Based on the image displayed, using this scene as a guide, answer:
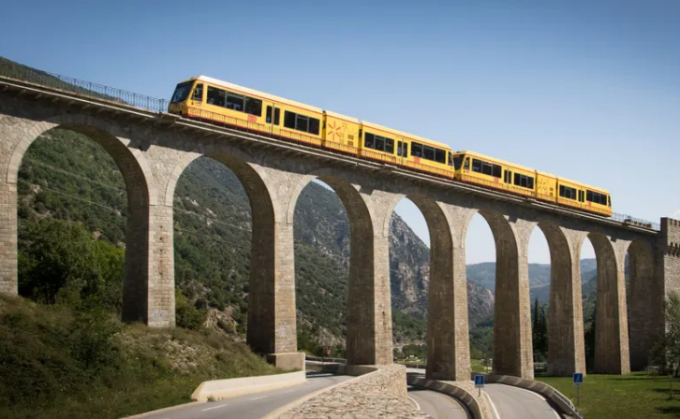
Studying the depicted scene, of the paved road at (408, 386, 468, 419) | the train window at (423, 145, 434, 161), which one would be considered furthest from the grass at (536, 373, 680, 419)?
the train window at (423, 145, 434, 161)

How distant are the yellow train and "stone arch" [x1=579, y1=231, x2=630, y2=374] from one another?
16.2ft

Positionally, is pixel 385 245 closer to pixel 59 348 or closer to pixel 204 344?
pixel 204 344

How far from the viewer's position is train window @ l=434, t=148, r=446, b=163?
1857 inches

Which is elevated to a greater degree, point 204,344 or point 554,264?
point 554,264

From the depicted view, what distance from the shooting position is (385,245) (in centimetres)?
4272

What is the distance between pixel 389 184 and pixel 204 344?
16.7 metres

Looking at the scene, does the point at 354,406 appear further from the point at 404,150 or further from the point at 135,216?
the point at 404,150

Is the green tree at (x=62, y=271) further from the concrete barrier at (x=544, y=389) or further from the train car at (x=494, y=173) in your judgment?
the concrete barrier at (x=544, y=389)

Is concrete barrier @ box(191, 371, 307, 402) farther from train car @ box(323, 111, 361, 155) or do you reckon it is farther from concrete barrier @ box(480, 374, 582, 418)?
concrete barrier @ box(480, 374, 582, 418)

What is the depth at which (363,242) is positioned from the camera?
1674 inches

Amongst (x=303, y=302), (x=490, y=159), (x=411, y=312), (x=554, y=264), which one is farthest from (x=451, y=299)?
(x=411, y=312)

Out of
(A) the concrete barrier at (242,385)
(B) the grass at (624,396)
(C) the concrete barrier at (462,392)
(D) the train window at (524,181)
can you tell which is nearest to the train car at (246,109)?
(A) the concrete barrier at (242,385)

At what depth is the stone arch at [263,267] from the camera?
3553 centimetres

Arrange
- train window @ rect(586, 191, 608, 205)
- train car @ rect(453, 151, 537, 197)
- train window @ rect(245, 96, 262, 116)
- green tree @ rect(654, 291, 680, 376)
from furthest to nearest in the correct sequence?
train window @ rect(586, 191, 608, 205), green tree @ rect(654, 291, 680, 376), train car @ rect(453, 151, 537, 197), train window @ rect(245, 96, 262, 116)
